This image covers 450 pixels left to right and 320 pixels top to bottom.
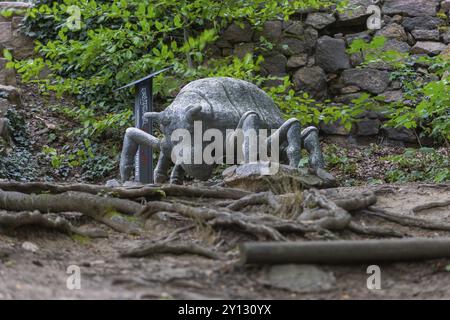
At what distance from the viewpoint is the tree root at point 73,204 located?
→ 544 cm

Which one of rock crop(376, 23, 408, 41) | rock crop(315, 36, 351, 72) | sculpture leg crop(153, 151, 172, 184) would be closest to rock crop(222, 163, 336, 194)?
sculpture leg crop(153, 151, 172, 184)

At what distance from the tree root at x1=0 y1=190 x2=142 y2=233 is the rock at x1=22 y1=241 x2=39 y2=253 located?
2.32 ft

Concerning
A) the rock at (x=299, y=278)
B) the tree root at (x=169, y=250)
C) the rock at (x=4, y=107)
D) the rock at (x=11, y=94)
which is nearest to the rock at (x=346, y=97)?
the rock at (x=11, y=94)

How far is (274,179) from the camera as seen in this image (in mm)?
6020

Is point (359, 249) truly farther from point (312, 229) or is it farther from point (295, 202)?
point (295, 202)

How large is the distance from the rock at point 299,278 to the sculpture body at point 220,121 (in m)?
2.45

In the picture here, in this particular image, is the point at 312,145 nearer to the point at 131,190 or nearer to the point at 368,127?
the point at 131,190

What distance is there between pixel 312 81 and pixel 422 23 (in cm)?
296

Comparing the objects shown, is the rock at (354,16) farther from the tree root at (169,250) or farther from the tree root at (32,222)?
the tree root at (169,250)

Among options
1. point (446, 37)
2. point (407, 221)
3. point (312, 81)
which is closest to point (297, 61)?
point (312, 81)

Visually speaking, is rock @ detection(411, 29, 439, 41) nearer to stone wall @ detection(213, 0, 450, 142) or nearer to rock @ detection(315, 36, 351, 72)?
stone wall @ detection(213, 0, 450, 142)

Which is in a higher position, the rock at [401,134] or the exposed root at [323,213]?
the rock at [401,134]
